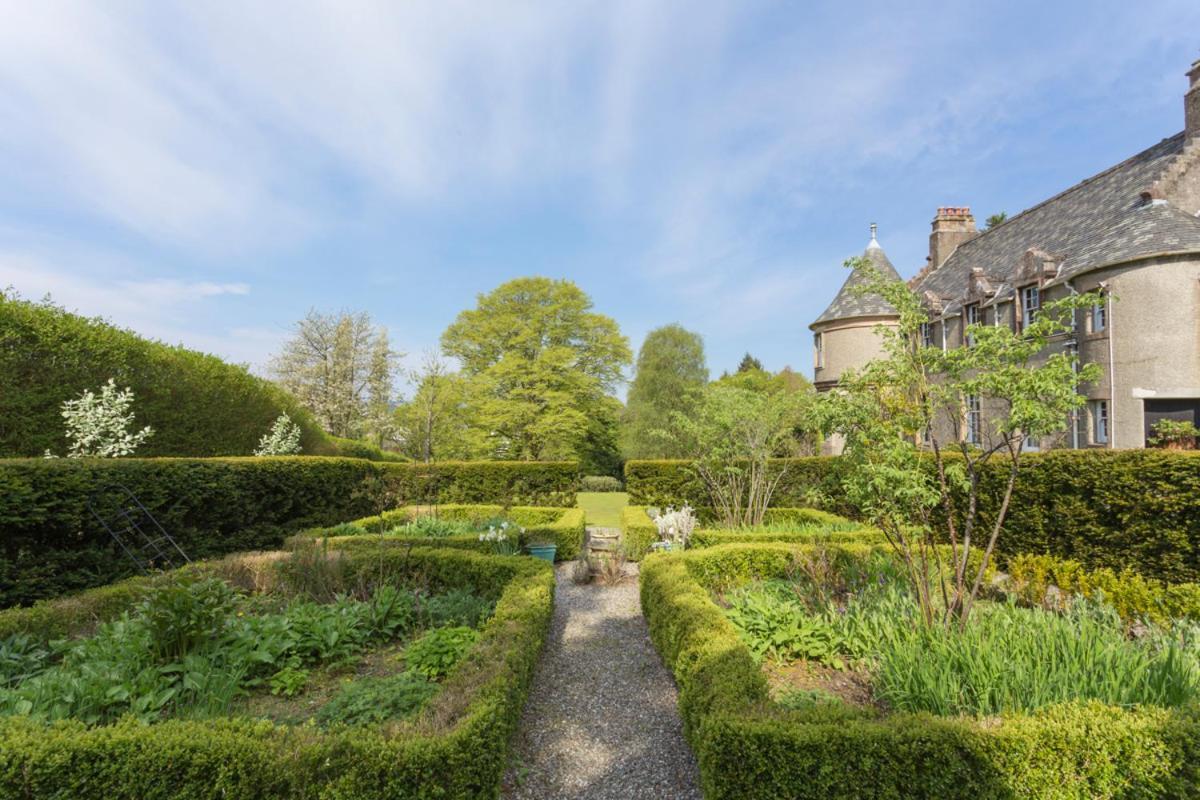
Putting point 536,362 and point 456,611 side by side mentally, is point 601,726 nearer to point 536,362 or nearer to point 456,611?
point 456,611

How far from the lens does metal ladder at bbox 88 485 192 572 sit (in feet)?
20.3

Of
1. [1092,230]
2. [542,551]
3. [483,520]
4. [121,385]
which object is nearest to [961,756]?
[542,551]

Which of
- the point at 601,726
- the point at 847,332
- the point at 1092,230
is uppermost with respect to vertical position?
the point at 1092,230

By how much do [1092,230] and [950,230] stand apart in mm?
10164

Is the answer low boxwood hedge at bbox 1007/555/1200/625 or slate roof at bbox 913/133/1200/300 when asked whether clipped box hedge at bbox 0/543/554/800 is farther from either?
slate roof at bbox 913/133/1200/300

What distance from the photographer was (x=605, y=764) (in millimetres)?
3529

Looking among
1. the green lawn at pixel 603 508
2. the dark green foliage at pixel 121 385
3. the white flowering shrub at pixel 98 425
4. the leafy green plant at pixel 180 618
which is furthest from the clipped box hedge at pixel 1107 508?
the dark green foliage at pixel 121 385

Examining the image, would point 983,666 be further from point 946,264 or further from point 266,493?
point 946,264

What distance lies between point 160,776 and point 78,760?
38 cm

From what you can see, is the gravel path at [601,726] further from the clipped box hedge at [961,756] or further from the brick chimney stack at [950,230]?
the brick chimney stack at [950,230]

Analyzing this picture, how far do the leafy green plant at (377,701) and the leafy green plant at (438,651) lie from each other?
0.28 metres

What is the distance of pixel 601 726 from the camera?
4.04 meters

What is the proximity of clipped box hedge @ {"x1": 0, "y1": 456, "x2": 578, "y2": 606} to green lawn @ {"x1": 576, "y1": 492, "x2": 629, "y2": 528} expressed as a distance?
3.06 metres

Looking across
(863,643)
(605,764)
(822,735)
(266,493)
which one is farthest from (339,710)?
(266,493)
